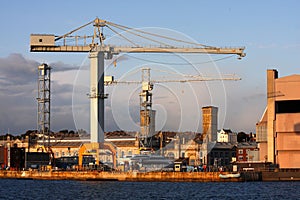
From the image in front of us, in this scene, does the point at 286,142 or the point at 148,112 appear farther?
the point at 148,112

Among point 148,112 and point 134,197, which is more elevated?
point 148,112

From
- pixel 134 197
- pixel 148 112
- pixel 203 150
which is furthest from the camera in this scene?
pixel 203 150

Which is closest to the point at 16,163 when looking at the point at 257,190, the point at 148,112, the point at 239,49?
the point at 148,112

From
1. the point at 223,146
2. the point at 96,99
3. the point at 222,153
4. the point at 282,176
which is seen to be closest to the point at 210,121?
the point at 223,146

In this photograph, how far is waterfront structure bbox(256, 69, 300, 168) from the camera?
95312 mm

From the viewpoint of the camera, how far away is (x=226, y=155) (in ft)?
508

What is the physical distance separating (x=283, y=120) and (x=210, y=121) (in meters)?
89.8

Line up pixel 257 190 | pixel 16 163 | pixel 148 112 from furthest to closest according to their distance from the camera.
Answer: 1. pixel 148 112
2. pixel 16 163
3. pixel 257 190

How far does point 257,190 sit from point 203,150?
79.9 meters

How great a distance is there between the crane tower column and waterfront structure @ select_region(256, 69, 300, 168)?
23435 mm

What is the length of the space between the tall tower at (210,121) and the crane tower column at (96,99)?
81.2 meters

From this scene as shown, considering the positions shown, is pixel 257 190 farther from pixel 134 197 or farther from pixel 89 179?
pixel 89 179

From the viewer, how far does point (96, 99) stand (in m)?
98.5

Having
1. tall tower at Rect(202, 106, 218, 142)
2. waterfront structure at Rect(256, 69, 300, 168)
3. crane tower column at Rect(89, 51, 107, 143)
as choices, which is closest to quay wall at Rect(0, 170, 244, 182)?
crane tower column at Rect(89, 51, 107, 143)
